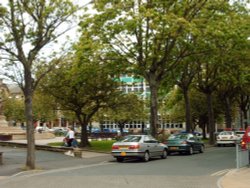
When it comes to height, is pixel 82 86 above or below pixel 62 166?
above

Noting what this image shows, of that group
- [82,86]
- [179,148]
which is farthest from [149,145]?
[82,86]

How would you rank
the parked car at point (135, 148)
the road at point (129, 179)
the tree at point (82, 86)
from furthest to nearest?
the tree at point (82, 86) < the parked car at point (135, 148) < the road at point (129, 179)

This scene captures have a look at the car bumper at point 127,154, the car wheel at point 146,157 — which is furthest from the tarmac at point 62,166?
the car wheel at point 146,157

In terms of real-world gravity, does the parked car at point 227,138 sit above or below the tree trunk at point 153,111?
below

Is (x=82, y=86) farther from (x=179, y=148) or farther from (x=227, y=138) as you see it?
(x=227, y=138)

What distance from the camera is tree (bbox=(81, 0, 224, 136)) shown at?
1120 inches

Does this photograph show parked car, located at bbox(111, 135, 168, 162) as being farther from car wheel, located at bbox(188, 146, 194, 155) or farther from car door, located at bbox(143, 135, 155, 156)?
car wheel, located at bbox(188, 146, 194, 155)

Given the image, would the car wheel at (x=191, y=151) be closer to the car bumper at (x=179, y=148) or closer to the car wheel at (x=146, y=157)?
the car bumper at (x=179, y=148)

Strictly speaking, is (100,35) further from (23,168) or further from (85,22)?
(23,168)

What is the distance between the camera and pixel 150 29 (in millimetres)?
30922

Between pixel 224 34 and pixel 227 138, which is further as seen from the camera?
pixel 227 138

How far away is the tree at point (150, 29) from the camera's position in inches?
1120

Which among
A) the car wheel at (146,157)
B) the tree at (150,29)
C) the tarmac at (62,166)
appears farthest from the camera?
the tree at (150,29)

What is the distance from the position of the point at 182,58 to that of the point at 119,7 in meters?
7.52
